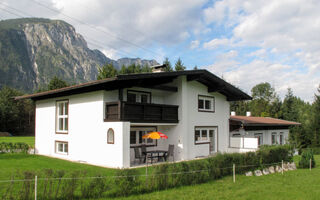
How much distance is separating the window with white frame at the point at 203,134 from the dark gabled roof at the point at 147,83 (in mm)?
2782

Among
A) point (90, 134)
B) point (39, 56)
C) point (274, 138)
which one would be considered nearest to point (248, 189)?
point (90, 134)

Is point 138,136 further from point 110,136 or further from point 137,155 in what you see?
point 110,136

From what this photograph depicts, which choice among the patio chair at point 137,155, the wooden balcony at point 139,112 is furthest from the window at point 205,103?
the patio chair at point 137,155

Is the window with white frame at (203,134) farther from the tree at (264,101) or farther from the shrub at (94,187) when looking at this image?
the tree at (264,101)

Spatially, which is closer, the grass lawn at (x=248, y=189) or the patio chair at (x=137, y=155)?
the grass lawn at (x=248, y=189)

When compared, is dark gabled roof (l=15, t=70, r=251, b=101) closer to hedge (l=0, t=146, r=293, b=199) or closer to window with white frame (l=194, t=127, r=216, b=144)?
window with white frame (l=194, t=127, r=216, b=144)

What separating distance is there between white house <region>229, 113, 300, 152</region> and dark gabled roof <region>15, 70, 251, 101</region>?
7.75 feet

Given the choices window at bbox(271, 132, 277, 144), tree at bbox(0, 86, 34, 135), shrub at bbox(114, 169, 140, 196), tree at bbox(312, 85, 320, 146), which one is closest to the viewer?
shrub at bbox(114, 169, 140, 196)

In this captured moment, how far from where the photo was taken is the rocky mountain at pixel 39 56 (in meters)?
126

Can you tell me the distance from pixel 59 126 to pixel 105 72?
24.2m

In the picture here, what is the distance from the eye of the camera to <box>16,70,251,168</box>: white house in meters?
13.8

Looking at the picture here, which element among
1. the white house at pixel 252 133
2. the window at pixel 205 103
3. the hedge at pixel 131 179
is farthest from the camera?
the white house at pixel 252 133

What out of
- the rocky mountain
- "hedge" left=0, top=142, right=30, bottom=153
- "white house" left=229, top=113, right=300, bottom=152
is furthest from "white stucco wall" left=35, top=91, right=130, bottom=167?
the rocky mountain

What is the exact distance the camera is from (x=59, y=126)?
701 inches
